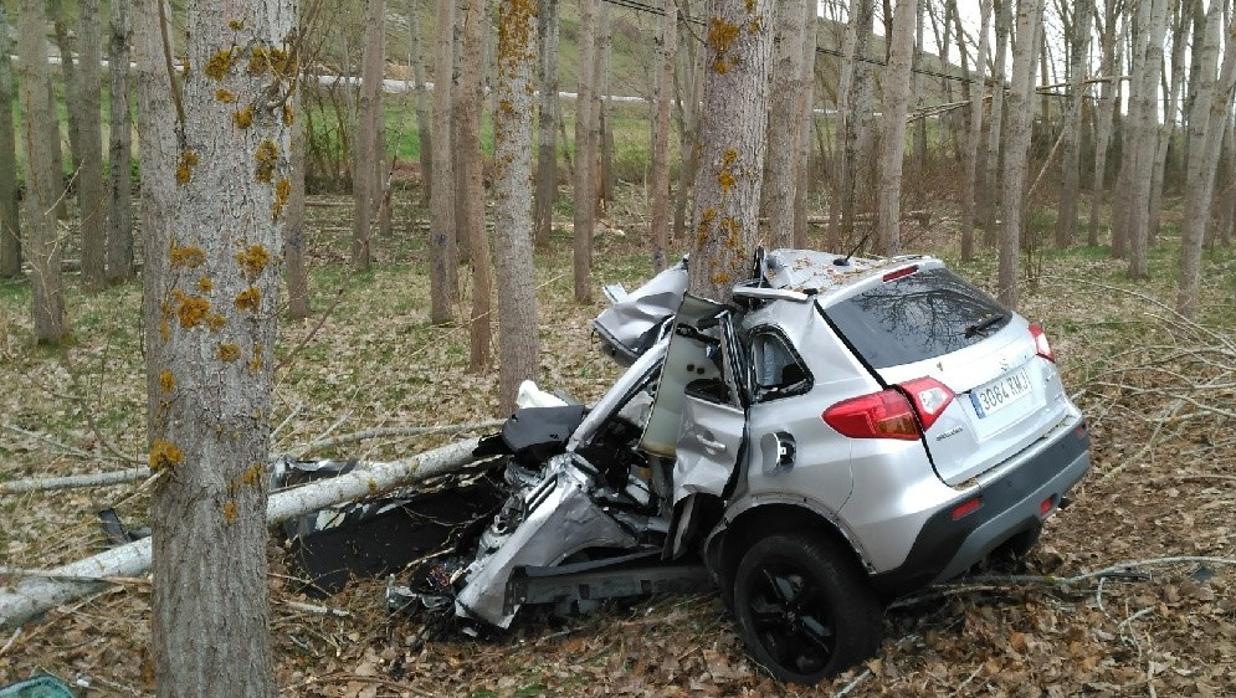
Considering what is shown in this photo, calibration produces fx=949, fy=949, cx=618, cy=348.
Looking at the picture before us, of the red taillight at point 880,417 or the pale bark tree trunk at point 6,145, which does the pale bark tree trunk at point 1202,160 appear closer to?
Result: the red taillight at point 880,417

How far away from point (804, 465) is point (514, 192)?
4496 mm

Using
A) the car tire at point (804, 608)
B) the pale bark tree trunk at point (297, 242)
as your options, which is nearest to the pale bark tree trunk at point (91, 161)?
the pale bark tree trunk at point (297, 242)

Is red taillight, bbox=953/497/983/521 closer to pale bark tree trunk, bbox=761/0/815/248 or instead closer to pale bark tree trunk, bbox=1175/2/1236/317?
pale bark tree trunk, bbox=761/0/815/248

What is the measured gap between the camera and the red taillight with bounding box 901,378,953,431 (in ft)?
13.1

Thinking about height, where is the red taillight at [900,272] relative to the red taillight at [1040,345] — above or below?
above

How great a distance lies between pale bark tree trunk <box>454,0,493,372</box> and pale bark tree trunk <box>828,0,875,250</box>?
4258 millimetres

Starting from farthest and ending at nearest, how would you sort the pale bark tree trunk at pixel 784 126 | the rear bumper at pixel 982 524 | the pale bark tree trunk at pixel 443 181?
the pale bark tree trunk at pixel 443 181
the pale bark tree trunk at pixel 784 126
the rear bumper at pixel 982 524

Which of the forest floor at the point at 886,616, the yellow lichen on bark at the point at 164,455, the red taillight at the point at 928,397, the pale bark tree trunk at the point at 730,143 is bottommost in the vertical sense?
the forest floor at the point at 886,616

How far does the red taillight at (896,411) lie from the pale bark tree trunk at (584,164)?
10479mm

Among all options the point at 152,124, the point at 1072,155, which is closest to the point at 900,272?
the point at 152,124

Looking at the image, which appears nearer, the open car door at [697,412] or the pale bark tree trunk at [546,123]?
the open car door at [697,412]

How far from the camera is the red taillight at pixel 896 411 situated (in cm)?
398

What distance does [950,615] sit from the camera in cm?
474

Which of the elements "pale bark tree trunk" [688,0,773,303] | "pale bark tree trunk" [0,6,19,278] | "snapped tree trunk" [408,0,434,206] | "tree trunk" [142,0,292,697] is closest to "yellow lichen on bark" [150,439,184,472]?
"tree trunk" [142,0,292,697]
